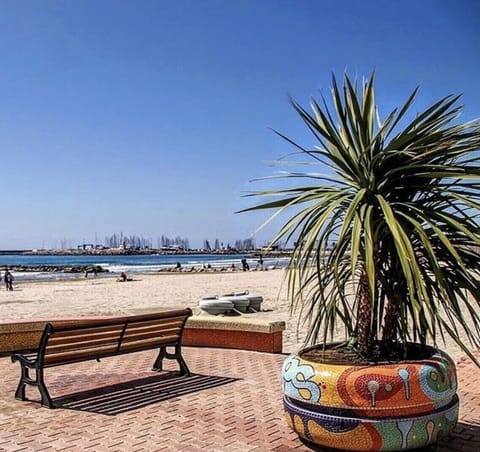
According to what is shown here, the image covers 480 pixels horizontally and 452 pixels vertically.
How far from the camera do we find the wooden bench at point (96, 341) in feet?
17.9

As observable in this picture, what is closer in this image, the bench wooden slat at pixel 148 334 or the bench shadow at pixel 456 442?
the bench shadow at pixel 456 442

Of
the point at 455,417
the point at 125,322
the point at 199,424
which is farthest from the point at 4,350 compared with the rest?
the point at 455,417

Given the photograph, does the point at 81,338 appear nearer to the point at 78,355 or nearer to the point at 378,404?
the point at 78,355

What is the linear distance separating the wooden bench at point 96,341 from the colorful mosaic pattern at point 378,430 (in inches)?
106

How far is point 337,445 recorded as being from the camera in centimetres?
397

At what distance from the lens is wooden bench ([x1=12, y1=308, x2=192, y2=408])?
5469 mm

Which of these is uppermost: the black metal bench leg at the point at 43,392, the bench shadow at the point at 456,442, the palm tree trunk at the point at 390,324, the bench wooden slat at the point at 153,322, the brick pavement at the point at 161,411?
Answer: the palm tree trunk at the point at 390,324

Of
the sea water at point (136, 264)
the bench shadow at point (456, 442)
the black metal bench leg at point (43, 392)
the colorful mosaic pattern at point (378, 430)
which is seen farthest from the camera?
the sea water at point (136, 264)

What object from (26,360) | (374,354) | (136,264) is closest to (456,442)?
(374,354)

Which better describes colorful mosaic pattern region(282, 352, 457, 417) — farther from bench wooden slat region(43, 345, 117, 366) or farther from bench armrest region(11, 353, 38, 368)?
bench armrest region(11, 353, 38, 368)

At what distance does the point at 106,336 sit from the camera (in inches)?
239

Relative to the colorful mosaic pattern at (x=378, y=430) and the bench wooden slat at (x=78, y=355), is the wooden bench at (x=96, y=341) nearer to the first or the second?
the bench wooden slat at (x=78, y=355)

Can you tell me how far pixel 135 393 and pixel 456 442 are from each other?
10.6 feet

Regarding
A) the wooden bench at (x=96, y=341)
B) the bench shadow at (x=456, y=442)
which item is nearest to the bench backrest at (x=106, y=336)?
the wooden bench at (x=96, y=341)
